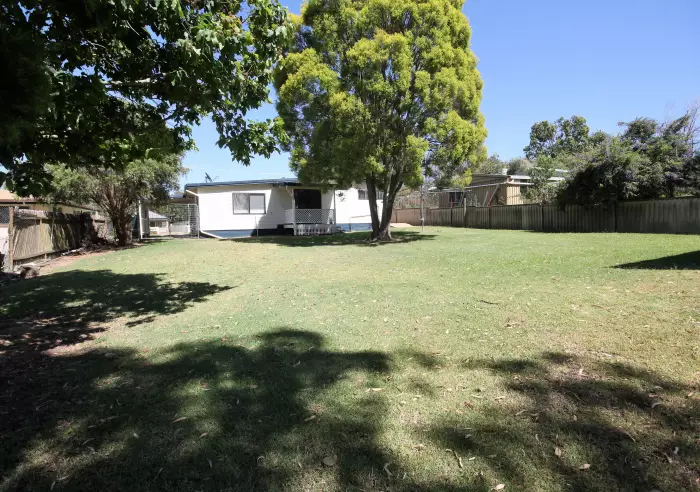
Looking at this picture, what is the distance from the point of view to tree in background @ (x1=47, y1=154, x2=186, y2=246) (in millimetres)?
16625

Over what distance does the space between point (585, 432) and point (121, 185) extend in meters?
19.1

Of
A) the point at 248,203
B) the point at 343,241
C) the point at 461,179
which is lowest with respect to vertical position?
the point at 343,241

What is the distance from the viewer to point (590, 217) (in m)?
20.1

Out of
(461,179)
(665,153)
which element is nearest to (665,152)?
(665,153)

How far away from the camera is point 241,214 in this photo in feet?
82.6

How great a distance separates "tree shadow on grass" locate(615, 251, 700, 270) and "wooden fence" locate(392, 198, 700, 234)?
29.0 ft

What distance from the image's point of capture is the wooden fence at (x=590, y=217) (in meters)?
16.3

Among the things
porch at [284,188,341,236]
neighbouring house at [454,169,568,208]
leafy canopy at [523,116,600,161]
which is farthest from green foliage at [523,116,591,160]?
porch at [284,188,341,236]

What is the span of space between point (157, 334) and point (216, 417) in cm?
279

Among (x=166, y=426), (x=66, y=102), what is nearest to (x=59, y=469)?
(x=166, y=426)

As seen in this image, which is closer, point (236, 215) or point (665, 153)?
point (665, 153)

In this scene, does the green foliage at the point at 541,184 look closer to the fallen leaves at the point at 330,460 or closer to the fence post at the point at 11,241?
the fence post at the point at 11,241

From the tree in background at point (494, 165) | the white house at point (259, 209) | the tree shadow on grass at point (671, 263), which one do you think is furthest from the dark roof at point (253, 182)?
the tree in background at point (494, 165)

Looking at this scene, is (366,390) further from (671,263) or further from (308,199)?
(308,199)
